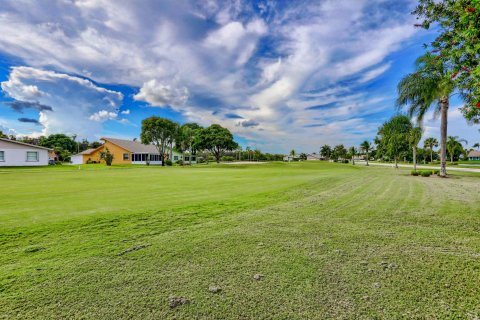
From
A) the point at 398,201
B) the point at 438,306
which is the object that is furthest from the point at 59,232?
the point at 398,201

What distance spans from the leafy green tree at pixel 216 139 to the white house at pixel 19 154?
3534 cm

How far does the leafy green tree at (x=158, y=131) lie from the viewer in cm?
4888

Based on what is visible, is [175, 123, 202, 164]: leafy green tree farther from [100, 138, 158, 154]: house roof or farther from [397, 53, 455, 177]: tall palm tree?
[397, 53, 455, 177]: tall palm tree

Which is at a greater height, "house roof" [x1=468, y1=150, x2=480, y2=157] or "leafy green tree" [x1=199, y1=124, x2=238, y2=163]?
"leafy green tree" [x1=199, y1=124, x2=238, y2=163]

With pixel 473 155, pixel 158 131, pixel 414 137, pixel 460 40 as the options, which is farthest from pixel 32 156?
pixel 473 155

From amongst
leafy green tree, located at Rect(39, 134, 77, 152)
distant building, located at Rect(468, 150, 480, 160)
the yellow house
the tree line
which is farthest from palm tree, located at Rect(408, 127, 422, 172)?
distant building, located at Rect(468, 150, 480, 160)

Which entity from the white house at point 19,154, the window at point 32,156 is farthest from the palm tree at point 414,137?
the window at point 32,156

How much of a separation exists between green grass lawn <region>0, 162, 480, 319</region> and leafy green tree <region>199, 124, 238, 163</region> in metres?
57.8

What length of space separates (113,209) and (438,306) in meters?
7.52

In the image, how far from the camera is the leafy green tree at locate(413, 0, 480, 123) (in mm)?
4227

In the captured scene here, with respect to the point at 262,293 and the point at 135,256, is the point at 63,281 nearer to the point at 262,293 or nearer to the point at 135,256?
the point at 135,256

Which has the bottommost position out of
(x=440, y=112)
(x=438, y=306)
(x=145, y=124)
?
(x=438, y=306)

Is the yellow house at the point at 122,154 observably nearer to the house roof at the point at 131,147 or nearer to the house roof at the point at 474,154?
the house roof at the point at 131,147

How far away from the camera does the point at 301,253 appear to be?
13.3 ft
